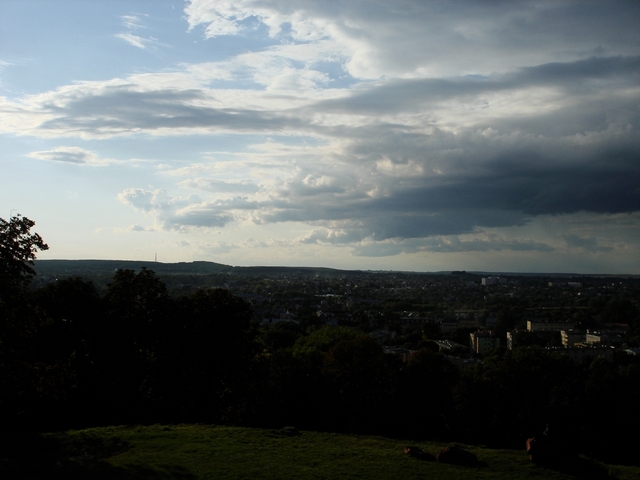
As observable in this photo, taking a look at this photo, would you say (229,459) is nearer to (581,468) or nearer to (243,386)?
(243,386)

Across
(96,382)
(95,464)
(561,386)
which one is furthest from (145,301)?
(561,386)

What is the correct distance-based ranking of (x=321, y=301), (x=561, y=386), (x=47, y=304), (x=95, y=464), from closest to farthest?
(x=95, y=464)
(x=47, y=304)
(x=561, y=386)
(x=321, y=301)

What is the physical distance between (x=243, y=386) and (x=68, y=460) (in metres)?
12.6

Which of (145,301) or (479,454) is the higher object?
(145,301)

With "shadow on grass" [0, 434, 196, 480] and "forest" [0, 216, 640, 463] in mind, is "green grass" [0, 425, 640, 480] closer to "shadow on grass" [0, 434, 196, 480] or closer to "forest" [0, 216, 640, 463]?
"shadow on grass" [0, 434, 196, 480]

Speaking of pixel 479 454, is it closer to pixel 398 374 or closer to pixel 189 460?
pixel 189 460

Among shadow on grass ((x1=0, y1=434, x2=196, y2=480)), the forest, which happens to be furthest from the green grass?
the forest

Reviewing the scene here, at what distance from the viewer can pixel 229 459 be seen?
1898 centimetres

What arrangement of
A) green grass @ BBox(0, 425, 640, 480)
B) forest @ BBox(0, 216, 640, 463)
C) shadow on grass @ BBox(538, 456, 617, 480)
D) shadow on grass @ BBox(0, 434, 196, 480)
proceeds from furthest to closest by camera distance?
forest @ BBox(0, 216, 640, 463), shadow on grass @ BBox(538, 456, 617, 480), green grass @ BBox(0, 425, 640, 480), shadow on grass @ BBox(0, 434, 196, 480)

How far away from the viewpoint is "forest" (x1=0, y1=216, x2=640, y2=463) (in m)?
27.9

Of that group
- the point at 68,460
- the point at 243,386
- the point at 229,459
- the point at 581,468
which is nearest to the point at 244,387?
the point at 243,386

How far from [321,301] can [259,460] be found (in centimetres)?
16855

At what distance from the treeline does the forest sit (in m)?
0.06

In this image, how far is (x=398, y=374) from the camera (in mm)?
37031
